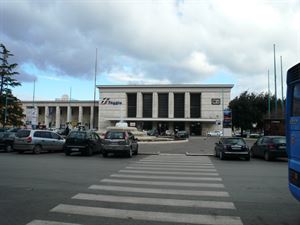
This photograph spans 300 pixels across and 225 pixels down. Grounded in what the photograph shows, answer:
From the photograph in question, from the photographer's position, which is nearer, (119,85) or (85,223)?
(85,223)

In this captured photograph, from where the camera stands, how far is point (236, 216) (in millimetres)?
6484

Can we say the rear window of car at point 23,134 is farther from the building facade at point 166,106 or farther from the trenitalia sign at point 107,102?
the trenitalia sign at point 107,102

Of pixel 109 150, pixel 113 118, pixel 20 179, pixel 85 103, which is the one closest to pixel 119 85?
pixel 113 118

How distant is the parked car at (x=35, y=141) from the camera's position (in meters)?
22.3

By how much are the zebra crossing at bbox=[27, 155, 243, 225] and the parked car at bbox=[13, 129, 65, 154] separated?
43.0 feet

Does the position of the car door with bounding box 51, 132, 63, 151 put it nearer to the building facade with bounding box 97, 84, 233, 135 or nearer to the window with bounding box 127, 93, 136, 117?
the building facade with bounding box 97, 84, 233, 135

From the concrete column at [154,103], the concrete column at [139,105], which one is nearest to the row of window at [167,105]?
the concrete column at [139,105]

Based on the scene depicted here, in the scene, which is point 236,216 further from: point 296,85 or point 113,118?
point 113,118

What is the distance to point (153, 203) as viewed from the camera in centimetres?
752

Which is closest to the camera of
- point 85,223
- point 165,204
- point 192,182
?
point 85,223

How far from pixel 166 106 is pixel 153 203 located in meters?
91.4

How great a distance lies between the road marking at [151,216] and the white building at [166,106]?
286 feet

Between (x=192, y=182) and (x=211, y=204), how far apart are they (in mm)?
3145

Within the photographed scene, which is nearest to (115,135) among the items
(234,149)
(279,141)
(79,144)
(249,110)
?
(79,144)
